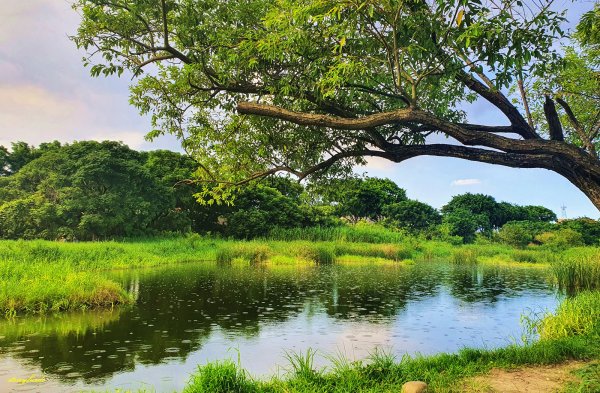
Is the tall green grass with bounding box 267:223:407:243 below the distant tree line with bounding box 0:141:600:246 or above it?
below

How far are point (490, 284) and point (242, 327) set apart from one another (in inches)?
676

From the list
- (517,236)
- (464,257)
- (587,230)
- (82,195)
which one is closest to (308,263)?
(464,257)

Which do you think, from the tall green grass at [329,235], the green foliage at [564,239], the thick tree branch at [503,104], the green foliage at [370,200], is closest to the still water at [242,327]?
the thick tree branch at [503,104]

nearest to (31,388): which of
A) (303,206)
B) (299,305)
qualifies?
(299,305)

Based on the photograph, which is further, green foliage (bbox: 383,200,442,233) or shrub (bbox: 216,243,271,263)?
green foliage (bbox: 383,200,442,233)

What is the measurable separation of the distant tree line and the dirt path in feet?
64.0

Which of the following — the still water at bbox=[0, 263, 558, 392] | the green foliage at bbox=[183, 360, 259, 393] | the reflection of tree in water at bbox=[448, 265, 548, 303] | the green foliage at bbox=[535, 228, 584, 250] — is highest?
the green foliage at bbox=[535, 228, 584, 250]

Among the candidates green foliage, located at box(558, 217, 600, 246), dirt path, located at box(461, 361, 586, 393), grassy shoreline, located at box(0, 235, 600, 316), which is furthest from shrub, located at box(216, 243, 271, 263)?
green foliage, located at box(558, 217, 600, 246)

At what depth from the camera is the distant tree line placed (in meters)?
36.3

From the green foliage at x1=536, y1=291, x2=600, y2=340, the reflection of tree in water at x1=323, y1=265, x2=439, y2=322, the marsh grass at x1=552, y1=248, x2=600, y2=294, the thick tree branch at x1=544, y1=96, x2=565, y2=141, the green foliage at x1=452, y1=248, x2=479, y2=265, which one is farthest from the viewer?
the green foliage at x1=452, y1=248, x2=479, y2=265

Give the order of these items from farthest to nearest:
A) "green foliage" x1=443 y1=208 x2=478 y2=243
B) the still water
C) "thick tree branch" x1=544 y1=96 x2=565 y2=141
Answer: "green foliage" x1=443 y1=208 x2=478 y2=243, the still water, "thick tree branch" x1=544 y1=96 x2=565 y2=141

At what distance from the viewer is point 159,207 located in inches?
1652

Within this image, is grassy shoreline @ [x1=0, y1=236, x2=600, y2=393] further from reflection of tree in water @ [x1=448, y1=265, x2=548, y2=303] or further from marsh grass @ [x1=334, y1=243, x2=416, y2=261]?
reflection of tree in water @ [x1=448, y1=265, x2=548, y2=303]

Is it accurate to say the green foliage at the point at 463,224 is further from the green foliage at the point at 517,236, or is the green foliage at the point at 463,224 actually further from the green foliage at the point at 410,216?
the green foliage at the point at 517,236
